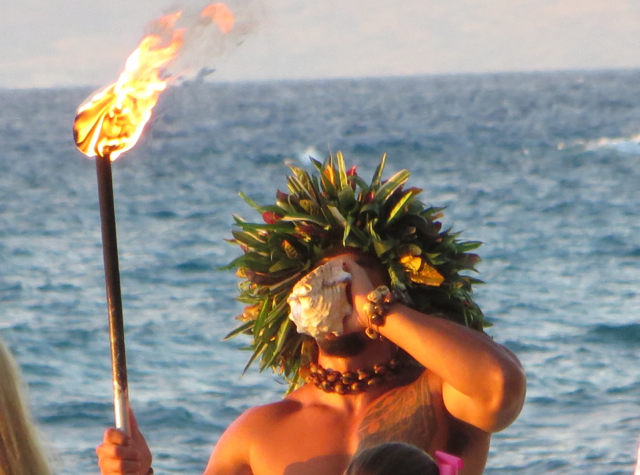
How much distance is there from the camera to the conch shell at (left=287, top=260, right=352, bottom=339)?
287 cm

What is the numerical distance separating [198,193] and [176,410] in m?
18.3

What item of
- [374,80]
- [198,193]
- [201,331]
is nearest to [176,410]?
[201,331]

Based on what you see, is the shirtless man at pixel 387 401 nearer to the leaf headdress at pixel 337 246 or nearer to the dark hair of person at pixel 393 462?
the leaf headdress at pixel 337 246

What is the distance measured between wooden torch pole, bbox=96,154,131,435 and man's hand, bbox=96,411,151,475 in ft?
0.08

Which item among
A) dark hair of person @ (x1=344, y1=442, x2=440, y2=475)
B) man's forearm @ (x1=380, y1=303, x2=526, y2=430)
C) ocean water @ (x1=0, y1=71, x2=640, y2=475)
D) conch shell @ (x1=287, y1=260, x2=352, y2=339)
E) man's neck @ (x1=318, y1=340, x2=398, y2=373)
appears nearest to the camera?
dark hair of person @ (x1=344, y1=442, x2=440, y2=475)

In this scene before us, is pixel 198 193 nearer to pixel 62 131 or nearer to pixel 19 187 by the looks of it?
pixel 19 187

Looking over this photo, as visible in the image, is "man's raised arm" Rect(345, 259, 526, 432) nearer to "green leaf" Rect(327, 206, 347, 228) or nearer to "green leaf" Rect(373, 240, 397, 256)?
"green leaf" Rect(373, 240, 397, 256)

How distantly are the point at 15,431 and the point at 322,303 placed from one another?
2.90ft

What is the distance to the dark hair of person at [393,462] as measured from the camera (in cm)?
211

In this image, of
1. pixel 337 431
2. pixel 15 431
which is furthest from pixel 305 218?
pixel 15 431

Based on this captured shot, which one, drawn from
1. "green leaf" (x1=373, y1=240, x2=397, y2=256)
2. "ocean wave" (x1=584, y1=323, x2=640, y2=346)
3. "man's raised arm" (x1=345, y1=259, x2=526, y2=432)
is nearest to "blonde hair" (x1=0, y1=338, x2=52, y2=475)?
"man's raised arm" (x1=345, y1=259, x2=526, y2=432)

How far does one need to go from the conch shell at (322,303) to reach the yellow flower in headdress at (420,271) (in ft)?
0.57

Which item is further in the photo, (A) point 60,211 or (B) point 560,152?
(B) point 560,152

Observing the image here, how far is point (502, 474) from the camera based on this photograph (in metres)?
9.59
